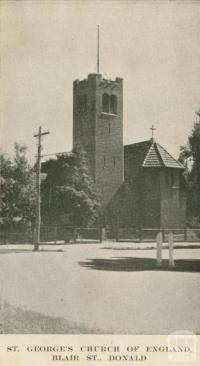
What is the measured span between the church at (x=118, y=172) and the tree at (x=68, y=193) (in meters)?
2.54

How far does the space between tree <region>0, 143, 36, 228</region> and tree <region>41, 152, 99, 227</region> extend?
83.9 inches

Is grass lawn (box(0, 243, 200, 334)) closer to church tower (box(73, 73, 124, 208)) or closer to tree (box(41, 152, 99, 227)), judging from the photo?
tree (box(41, 152, 99, 227))

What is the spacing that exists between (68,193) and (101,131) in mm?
6209

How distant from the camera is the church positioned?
2628 centimetres

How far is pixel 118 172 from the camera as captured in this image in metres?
27.8

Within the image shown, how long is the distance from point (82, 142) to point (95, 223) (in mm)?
4710

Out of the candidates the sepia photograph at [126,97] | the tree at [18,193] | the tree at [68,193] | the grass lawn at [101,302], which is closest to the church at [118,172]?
the tree at [68,193]

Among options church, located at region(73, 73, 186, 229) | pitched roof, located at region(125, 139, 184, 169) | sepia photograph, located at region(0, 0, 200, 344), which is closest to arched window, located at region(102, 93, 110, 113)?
church, located at region(73, 73, 186, 229)

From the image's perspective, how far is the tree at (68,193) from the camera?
22344 millimetres

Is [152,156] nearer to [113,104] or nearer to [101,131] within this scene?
[101,131]

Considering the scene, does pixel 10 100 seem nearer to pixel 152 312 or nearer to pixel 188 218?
pixel 152 312

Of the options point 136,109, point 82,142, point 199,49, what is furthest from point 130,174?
point 199,49

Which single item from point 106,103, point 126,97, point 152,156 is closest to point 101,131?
point 106,103

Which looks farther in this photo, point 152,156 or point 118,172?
point 152,156
